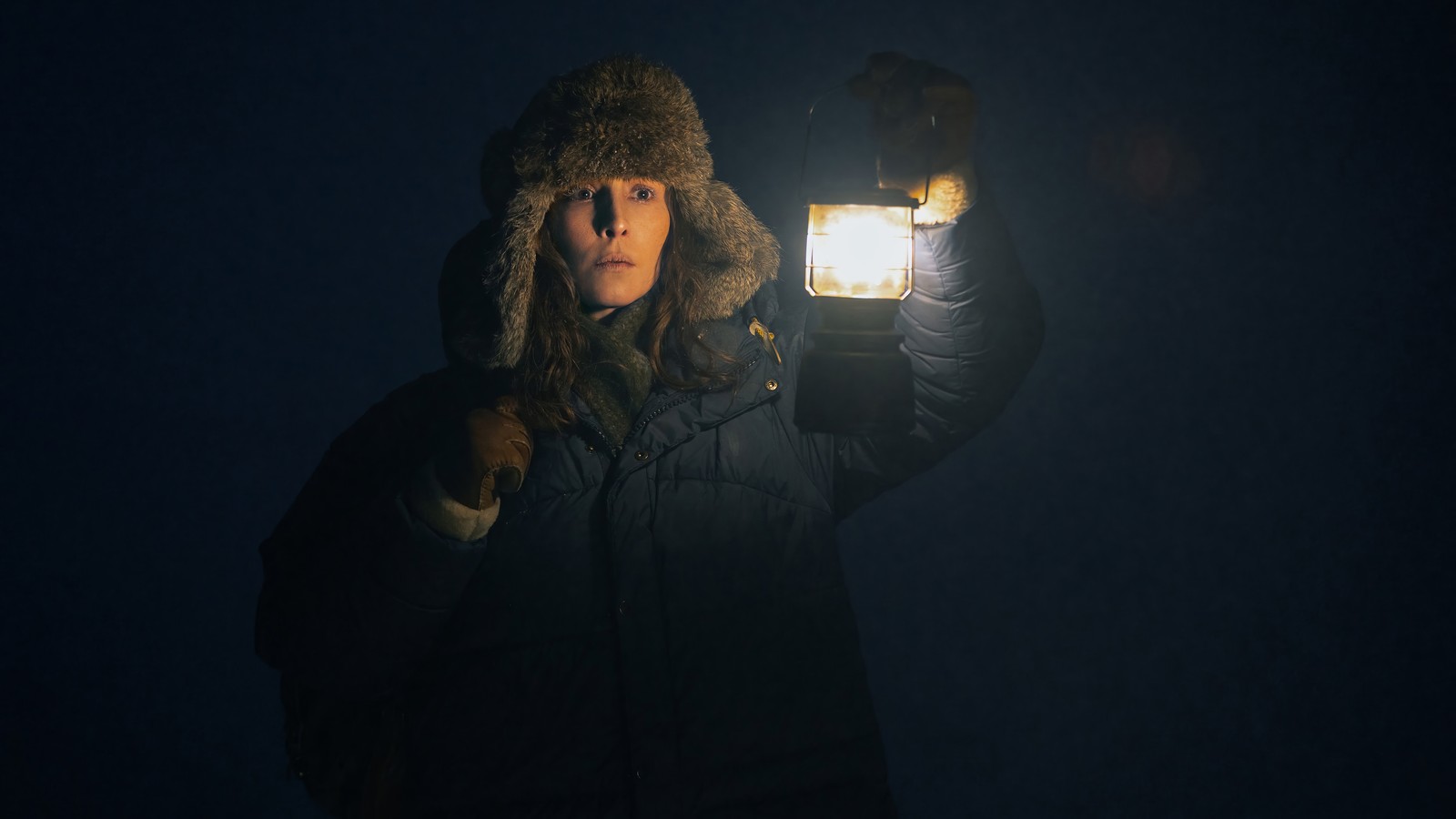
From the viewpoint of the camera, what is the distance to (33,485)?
154cm

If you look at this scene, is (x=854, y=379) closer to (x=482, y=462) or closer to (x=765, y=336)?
(x=765, y=336)

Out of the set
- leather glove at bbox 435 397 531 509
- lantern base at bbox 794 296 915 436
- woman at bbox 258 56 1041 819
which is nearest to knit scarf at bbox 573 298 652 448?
→ woman at bbox 258 56 1041 819

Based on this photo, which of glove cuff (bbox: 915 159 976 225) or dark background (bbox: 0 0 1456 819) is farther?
dark background (bbox: 0 0 1456 819)

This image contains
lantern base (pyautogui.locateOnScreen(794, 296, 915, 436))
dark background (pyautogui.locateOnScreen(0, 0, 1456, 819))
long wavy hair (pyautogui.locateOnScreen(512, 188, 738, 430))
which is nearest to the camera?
lantern base (pyautogui.locateOnScreen(794, 296, 915, 436))

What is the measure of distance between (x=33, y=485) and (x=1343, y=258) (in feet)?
7.25

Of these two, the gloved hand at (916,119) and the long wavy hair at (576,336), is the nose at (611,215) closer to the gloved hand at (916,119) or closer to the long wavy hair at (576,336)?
the long wavy hair at (576,336)

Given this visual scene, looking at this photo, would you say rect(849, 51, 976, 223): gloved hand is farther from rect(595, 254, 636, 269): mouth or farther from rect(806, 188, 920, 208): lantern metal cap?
rect(595, 254, 636, 269): mouth

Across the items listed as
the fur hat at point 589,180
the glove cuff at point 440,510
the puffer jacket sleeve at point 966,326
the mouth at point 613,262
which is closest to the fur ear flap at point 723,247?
the fur hat at point 589,180

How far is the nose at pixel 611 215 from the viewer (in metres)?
1.08

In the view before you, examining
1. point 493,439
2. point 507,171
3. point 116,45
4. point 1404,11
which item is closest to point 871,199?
point 493,439

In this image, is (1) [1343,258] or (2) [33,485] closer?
(1) [1343,258]

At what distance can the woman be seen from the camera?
0.92 metres

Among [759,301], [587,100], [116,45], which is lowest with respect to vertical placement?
[759,301]

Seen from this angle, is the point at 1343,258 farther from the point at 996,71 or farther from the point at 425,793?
the point at 425,793
